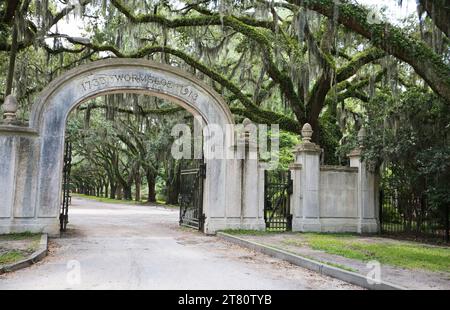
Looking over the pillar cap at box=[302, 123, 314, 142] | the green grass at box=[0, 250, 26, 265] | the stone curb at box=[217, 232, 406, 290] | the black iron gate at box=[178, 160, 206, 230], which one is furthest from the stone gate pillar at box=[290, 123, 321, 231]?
the green grass at box=[0, 250, 26, 265]

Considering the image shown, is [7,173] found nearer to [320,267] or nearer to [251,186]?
[251,186]

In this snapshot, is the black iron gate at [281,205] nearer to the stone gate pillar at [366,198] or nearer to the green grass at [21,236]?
the stone gate pillar at [366,198]

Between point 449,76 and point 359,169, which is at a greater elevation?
point 449,76

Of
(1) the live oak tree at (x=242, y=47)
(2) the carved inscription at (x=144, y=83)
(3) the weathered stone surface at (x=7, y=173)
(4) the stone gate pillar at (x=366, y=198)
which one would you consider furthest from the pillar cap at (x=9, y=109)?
(4) the stone gate pillar at (x=366, y=198)

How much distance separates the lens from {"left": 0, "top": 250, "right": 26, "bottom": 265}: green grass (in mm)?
7102

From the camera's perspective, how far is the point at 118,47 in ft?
53.0

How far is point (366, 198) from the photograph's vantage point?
45.3ft

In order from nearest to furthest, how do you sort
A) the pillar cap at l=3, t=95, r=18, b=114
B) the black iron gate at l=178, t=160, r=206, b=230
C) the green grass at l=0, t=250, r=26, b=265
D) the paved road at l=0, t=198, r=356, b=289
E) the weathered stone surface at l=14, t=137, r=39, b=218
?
1. the paved road at l=0, t=198, r=356, b=289
2. the green grass at l=0, t=250, r=26, b=265
3. the weathered stone surface at l=14, t=137, r=39, b=218
4. the pillar cap at l=3, t=95, r=18, b=114
5. the black iron gate at l=178, t=160, r=206, b=230

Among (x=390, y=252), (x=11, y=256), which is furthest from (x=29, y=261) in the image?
(x=390, y=252)

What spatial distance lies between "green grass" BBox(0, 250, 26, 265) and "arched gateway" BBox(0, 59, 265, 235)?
3.16 meters

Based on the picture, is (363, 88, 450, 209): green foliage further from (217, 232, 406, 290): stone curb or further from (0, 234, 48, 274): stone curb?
(0, 234, 48, 274): stone curb
